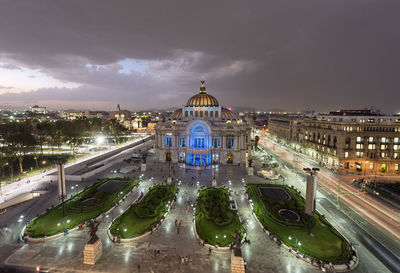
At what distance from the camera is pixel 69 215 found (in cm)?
3509

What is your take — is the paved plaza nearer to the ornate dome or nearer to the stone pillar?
the stone pillar

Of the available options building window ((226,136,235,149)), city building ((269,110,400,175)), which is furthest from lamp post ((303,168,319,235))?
city building ((269,110,400,175))

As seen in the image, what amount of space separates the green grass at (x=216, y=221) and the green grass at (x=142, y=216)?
649cm

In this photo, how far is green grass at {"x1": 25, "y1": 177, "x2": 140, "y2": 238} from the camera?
101ft

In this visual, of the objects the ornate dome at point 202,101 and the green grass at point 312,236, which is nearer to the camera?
the green grass at point 312,236

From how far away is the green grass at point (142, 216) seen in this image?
30281 millimetres

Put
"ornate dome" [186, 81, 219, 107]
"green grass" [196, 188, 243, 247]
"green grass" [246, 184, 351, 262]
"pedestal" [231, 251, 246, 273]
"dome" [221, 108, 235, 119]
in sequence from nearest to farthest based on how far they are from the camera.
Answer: "pedestal" [231, 251, 246, 273] → "green grass" [246, 184, 351, 262] → "green grass" [196, 188, 243, 247] → "ornate dome" [186, 81, 219, 107] → "dome" [221, 108, 235, 119]

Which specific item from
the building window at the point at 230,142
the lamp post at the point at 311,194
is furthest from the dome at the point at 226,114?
the lamp post at the point at 311,194

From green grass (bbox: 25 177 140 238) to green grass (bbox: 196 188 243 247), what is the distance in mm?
17387

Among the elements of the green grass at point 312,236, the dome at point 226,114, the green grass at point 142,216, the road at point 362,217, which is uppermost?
the dome at point 226,114

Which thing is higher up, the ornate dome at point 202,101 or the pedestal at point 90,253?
the ornate dome at point 202,101

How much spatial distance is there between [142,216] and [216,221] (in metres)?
11.9

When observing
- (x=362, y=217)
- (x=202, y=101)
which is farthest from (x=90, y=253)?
(x=202, y=101)

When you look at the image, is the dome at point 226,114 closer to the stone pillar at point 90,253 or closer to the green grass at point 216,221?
the green grass at point 216,221
